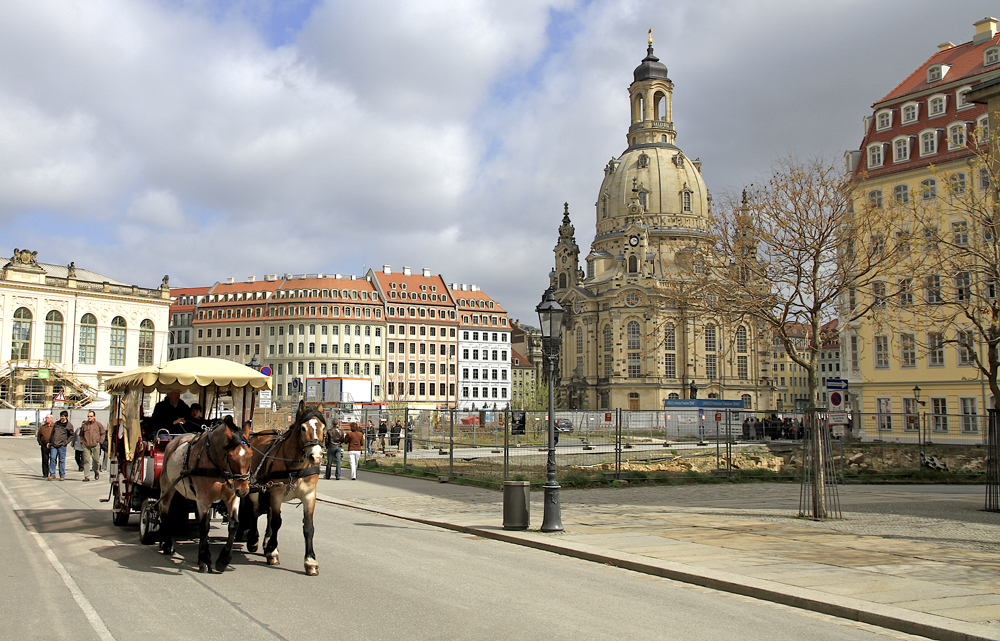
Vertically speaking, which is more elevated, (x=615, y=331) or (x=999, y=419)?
(x=615, y=331)

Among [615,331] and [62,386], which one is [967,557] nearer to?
[62,386]

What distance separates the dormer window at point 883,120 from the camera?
6216 cm

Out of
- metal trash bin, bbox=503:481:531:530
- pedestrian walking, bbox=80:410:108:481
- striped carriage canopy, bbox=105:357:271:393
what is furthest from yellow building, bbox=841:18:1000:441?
striped carriage canopy, bbox=105:357:271:393

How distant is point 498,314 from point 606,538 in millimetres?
114245

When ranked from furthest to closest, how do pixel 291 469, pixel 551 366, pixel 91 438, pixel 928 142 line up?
pixel 928 142, pixel 91 438, pixel 551 366, pixel 291 469

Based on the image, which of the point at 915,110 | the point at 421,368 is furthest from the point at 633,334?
the point at 915,110

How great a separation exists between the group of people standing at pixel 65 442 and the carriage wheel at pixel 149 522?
1401 centimetres

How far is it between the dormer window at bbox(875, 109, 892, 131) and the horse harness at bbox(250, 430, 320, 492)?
6216cm

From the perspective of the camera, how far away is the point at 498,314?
128375 mm

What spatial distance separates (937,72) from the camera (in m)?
60.2

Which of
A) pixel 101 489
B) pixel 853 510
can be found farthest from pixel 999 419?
pixel 101 489

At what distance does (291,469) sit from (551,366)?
6651 millimetres

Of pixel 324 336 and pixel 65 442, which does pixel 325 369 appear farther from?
pixel 65 442

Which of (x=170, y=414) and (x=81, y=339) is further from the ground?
(x=81, y=339)
